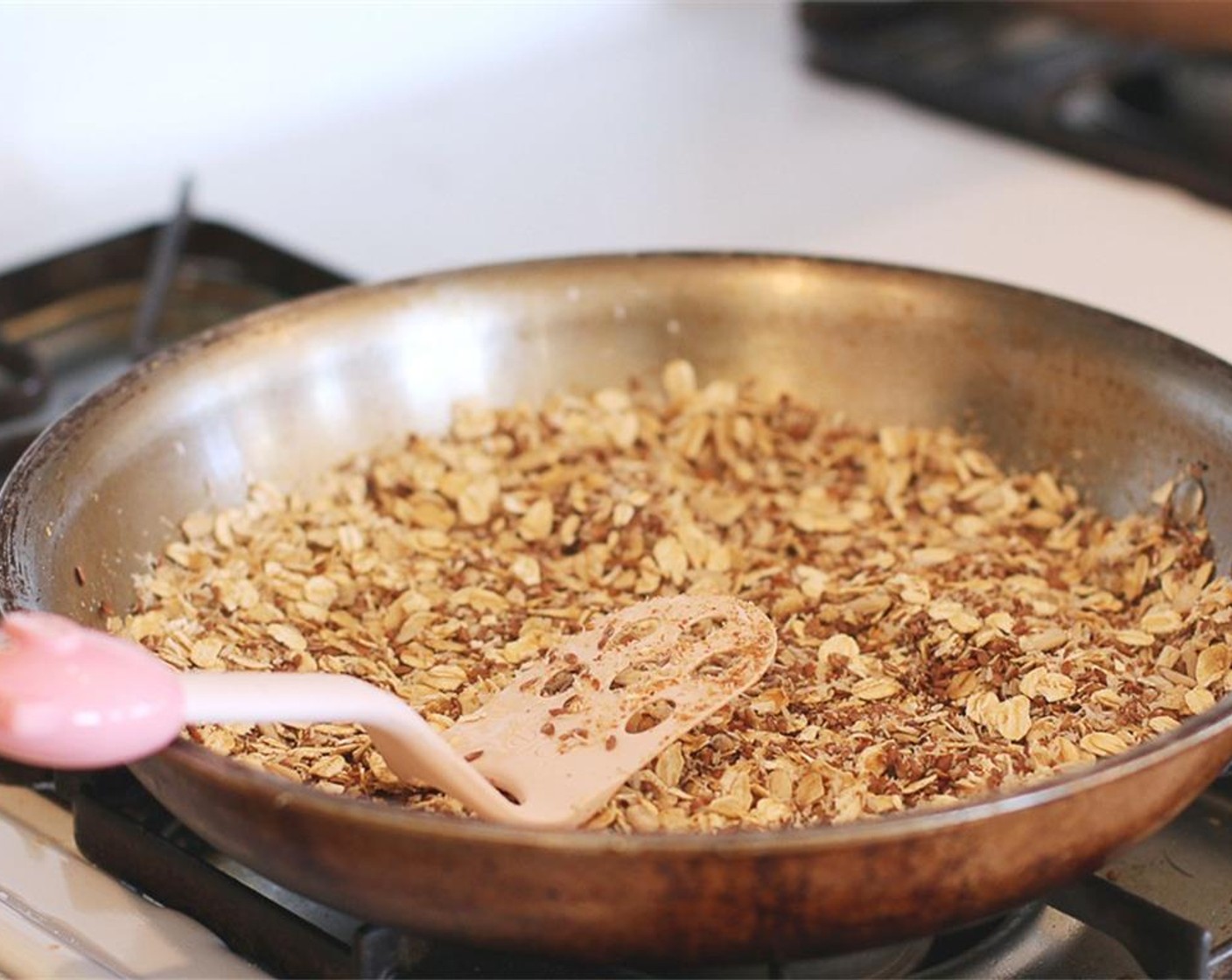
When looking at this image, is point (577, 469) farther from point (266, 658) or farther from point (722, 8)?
point (722, 8)

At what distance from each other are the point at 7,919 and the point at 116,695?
208 mm

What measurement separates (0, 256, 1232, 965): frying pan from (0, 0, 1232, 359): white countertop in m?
0.20

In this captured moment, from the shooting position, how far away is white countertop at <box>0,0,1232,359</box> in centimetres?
122

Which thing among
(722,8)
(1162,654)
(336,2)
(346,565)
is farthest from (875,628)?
(722,8)

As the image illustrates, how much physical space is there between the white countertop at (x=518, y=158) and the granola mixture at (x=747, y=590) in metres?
0.26

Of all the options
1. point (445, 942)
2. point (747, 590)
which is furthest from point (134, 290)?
point (445, 942)

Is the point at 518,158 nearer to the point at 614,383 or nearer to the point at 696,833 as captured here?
the point at 614,383

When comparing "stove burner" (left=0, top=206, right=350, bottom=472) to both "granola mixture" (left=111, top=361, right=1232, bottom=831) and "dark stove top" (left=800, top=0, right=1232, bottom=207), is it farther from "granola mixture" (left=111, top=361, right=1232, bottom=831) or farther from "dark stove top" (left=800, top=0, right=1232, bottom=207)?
"dark stove top" (left=800, top=0, right=1232, bottom=207)

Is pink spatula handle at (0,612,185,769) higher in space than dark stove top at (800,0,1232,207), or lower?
lower

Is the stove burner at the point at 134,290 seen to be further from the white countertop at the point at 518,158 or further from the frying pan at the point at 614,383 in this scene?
the frying pan at the point at 614,383

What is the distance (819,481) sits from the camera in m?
0.95

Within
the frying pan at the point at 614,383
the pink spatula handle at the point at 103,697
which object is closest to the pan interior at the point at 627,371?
the frying pan at the point at 614,383

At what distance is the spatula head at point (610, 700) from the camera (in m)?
0.66

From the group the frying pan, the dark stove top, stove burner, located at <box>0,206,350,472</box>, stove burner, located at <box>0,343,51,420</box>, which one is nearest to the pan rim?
the frying pan
